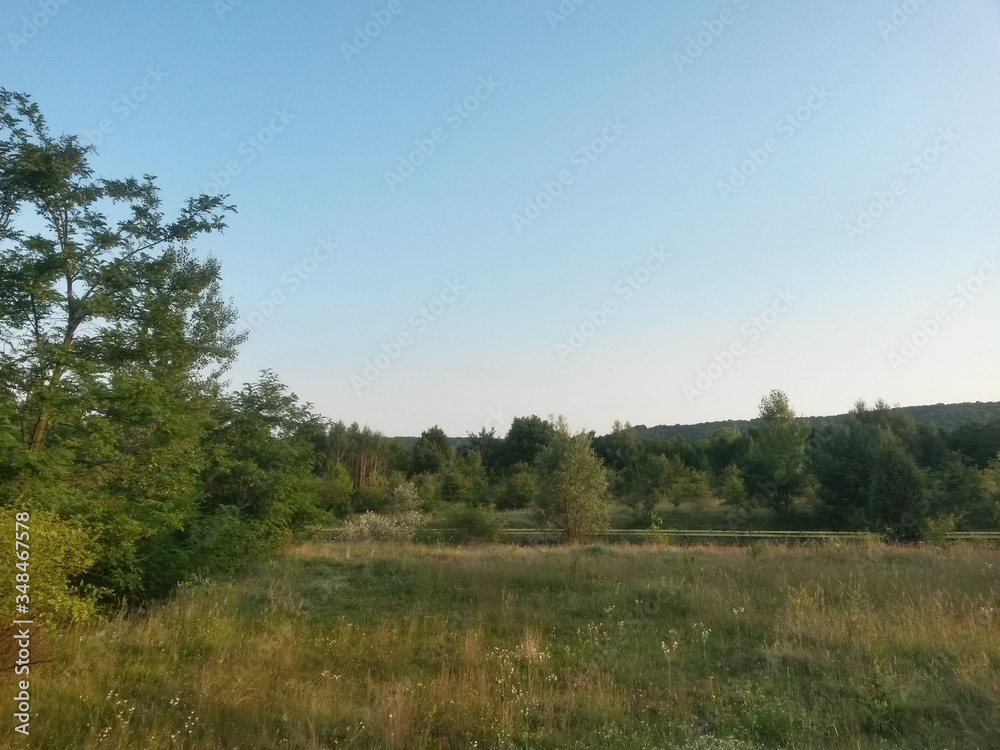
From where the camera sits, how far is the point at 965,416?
2980 inches

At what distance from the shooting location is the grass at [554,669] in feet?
16.0

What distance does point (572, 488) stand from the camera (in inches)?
1098

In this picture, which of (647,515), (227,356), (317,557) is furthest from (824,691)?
(647,515)

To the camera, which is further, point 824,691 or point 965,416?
point 965,416

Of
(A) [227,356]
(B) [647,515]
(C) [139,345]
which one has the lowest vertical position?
(B) [647,515]

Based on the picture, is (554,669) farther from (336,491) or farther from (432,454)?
(432,454)

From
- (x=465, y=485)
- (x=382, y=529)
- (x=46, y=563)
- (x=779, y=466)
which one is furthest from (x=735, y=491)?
(x=46, y=563)

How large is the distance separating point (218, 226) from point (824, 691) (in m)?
11.3

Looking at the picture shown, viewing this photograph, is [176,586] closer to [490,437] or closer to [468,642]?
[468,642]

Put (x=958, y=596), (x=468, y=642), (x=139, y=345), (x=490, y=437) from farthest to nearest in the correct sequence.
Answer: (x=490, y=437), (x=139, y=345), (x=958, y=596), (x=468, y=642)

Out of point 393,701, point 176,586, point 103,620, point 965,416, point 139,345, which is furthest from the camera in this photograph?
point 965,416

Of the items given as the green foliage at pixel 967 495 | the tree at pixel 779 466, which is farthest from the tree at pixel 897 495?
the tree at pixel 779 466

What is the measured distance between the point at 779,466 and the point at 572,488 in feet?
65.0

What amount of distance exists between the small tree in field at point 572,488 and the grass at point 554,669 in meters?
16.4
